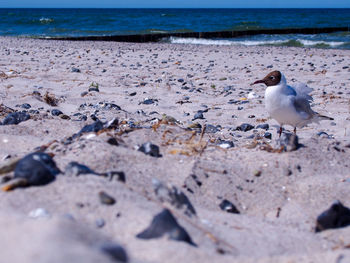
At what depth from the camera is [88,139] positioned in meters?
2.33

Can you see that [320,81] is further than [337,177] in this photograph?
Yes

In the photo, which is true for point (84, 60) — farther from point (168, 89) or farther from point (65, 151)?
point (65, 151)

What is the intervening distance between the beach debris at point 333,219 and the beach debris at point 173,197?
0.58 metres

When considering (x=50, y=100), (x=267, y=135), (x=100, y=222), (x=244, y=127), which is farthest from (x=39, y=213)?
(x=50, y=100)

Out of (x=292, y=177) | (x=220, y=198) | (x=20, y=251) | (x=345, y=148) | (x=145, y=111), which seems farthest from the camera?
(x=145, y=111)

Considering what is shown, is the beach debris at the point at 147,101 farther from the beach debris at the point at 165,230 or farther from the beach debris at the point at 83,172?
the beach debris at the point at 165,230

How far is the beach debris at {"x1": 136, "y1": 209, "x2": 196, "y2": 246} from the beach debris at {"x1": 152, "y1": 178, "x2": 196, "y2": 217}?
0.23 meters

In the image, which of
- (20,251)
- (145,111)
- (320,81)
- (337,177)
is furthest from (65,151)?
(320,81)

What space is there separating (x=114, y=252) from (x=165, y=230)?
309 millimetres

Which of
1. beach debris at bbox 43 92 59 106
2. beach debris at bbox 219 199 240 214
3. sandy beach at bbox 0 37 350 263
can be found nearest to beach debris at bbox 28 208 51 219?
sandy beach at bbox 0 37 350 263

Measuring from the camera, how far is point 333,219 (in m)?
1.83

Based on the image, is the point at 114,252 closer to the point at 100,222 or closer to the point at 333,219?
the point at 100,222

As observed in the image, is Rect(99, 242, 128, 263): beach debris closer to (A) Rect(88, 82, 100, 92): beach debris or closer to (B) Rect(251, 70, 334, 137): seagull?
(B) Rect(251, 70, 334, 137): seagull

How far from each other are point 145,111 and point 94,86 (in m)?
1.31
